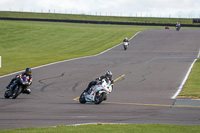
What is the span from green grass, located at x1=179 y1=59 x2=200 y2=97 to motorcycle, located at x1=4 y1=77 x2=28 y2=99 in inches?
317

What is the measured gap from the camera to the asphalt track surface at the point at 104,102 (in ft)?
49.5

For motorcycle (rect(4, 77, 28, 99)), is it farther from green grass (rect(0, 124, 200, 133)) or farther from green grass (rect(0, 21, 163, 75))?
green grass (rect(0, 21, 163, 75))

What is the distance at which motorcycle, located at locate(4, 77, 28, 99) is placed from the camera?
21.1m

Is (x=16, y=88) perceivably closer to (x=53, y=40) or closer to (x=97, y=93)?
(x=97, y=93)

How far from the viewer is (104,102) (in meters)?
20.0

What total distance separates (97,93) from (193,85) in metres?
9.00

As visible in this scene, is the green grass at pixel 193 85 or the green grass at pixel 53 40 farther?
the green grass at pixel 53 40

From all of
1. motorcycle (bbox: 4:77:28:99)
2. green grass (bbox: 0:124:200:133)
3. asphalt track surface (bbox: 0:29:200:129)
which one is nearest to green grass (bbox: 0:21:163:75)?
asphalt track surface (bbox: 0:29:200:129)

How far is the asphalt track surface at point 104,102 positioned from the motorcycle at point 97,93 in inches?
13.1

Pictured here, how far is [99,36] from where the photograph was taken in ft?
245

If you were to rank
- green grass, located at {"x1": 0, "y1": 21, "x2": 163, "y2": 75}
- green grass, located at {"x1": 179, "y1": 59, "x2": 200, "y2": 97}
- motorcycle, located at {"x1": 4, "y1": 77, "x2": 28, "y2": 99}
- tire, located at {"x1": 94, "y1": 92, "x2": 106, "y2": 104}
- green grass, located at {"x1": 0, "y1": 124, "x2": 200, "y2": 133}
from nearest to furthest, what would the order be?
green grass, located at {"x1": 0, "y1": 124, "x2": 200, "y2": 133}, tire, located at {"x1": 94, "y1": 92, "x2": 106, "y2": 104}, motorcycle, located at {"x1": 4, "y1": 77, "x2": 28, "y2": 99}, green grass, located at {"x1": 179, "y1": 59, "x2": 200, "y2": 97}, green grass, located at {"x1": 0, "y1": 21, "x2": 163, "y2": 75}

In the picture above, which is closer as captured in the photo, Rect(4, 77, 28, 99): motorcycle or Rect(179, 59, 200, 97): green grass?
A: Rect(4, 77, 28, 99): motorcycle

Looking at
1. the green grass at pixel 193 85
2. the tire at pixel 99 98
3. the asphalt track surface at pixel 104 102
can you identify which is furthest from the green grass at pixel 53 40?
the tire at pixel 99 98

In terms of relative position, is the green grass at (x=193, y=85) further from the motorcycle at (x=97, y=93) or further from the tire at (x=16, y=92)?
the tire at (x=16, y=92)
